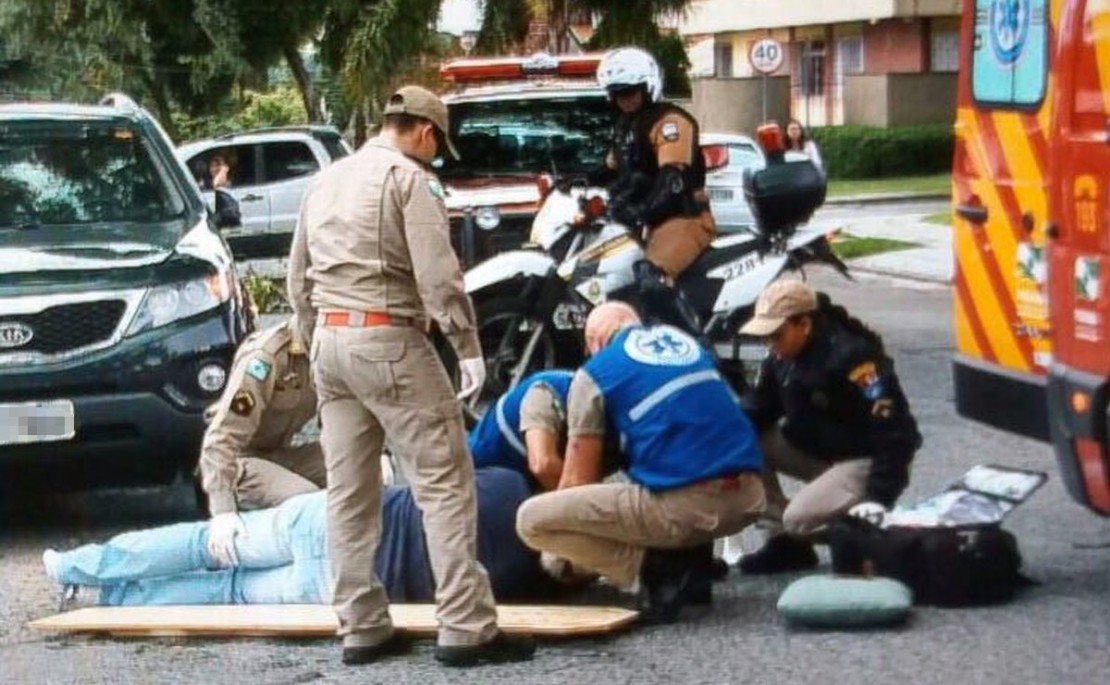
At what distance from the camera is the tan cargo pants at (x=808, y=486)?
26.8 feet

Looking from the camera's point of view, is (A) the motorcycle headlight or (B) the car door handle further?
(A) the motorcycle headlight

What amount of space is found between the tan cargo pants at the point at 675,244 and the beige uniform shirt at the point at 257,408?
11.5 feet

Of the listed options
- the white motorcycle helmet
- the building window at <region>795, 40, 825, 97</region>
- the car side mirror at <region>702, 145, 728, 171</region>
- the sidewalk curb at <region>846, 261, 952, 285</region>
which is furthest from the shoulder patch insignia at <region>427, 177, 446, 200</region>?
the building window at <region>795, 40, 825, 97</region>

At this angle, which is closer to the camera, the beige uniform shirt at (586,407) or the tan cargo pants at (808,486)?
the beige uniform shirt at (586,407)

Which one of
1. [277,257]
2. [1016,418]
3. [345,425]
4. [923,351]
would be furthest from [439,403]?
[277,257]

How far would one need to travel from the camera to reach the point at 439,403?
7281 mm

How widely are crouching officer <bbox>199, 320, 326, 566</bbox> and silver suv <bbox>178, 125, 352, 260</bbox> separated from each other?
1899cm

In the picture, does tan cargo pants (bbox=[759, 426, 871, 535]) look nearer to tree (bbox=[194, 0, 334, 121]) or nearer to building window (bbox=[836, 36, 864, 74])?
tree (bbox=[194, 0, 334, 121])

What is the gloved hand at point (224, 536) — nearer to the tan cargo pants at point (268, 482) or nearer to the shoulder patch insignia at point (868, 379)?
the tan cargo pants at point (268, 482)

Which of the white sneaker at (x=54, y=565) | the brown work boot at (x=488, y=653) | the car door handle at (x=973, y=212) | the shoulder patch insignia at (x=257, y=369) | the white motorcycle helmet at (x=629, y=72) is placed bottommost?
the brown work boot at (x=488, y=653)

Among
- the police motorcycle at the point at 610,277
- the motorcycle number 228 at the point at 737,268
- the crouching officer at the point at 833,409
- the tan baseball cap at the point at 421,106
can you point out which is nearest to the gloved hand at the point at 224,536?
the tan baseball cap at the point at 421,106

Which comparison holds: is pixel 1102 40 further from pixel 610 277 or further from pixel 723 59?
pixel 723 59

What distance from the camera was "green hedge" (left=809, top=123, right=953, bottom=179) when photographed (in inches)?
1671

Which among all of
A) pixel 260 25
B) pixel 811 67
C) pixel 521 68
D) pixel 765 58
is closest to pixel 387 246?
pixel 521 68
